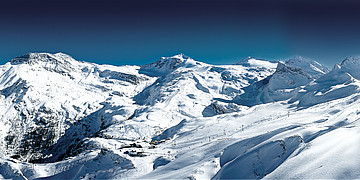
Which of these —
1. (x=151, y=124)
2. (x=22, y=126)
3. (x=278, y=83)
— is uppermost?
(x=278, y=83)

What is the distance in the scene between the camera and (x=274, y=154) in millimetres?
27047

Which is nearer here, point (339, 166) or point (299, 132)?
point (339, 166)

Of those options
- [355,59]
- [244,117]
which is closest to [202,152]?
[244,117]

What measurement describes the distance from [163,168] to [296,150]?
65.6ft

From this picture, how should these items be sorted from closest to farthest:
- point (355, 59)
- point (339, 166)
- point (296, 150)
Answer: point (339, 166) < point (296, 150) < point (355, 59)

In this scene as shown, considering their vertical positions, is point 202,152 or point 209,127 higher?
point 209,127

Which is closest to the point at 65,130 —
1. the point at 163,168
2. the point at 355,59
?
the point at 163,168

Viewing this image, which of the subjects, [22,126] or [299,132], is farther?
[22,126]

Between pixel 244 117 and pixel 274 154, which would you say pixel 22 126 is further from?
pixel 274 154

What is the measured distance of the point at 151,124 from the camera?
125 metres

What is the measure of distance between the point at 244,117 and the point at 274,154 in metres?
53.3

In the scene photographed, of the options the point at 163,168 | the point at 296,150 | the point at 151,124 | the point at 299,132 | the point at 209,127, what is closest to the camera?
the point at 296,150

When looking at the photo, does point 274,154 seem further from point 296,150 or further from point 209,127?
point 209,127

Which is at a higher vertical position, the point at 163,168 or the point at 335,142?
the point at 335,142
